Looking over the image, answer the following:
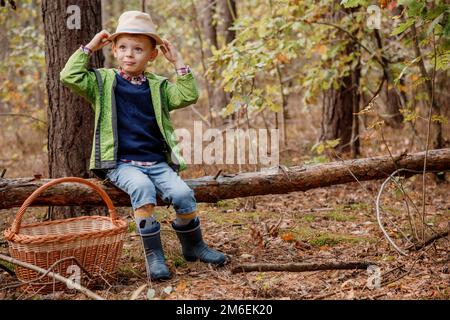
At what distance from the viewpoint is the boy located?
3.91m

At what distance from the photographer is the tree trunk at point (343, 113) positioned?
7.80 meters

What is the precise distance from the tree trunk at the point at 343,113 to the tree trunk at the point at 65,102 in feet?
13.5

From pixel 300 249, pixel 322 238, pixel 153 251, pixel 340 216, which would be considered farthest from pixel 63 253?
pixel 340 216

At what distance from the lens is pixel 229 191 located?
455 cm

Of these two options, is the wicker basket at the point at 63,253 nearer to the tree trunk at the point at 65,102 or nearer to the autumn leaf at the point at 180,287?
the autumn leaf at the point at 180,287

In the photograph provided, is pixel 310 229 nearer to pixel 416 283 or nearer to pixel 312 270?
pixel 312 270

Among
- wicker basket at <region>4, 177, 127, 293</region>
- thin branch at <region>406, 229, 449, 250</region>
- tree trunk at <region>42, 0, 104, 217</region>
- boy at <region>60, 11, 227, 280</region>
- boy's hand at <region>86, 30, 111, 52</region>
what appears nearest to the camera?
wicker basket at <region>4, 177, 127, 293</region>

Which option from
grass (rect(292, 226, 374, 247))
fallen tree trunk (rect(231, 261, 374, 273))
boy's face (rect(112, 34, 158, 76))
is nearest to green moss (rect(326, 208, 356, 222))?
grass (rect(292, 226, 374, 247))

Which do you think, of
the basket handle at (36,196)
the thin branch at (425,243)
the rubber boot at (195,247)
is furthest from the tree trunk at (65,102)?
the thin branch at (425,243)

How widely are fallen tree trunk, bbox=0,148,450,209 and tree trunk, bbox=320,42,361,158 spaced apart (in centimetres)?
278

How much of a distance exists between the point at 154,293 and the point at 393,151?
6111mm

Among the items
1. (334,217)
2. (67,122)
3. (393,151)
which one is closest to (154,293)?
(67,122)

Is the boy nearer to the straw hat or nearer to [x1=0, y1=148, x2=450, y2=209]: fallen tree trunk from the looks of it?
the straw hat

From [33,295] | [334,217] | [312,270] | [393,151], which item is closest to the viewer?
[33,295]
